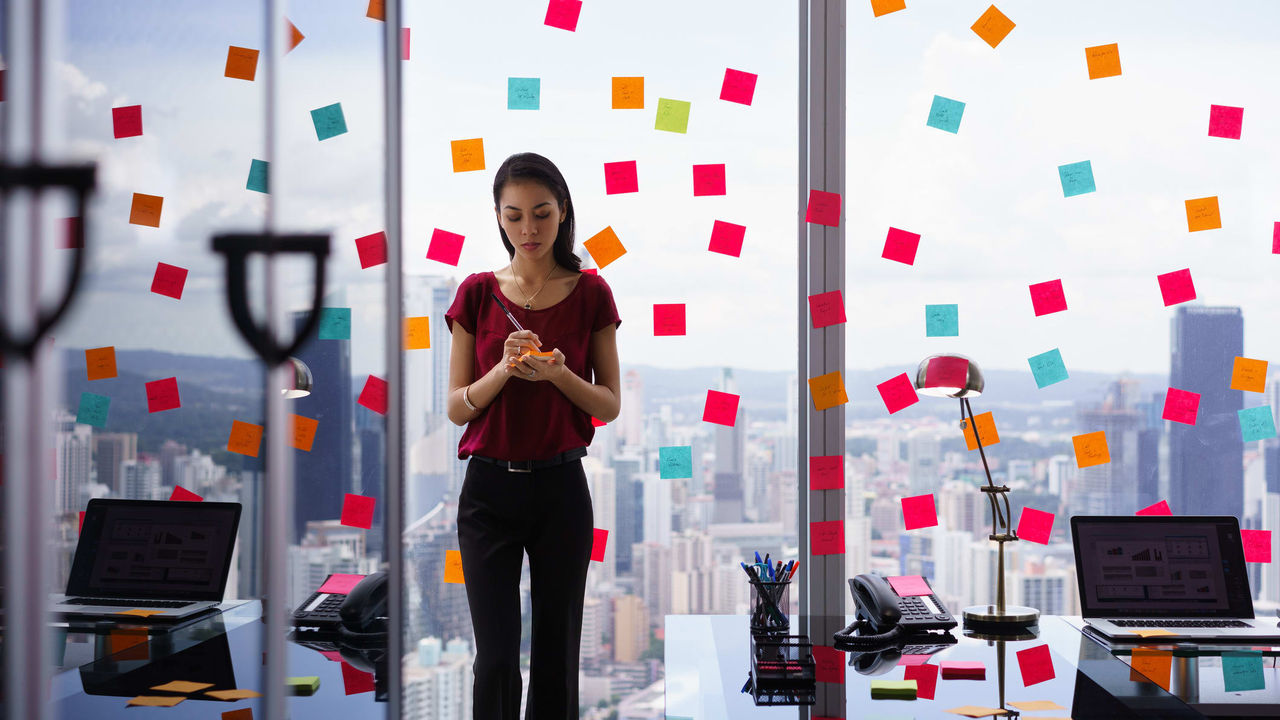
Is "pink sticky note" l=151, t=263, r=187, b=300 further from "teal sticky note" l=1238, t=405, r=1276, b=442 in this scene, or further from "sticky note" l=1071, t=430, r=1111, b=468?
"teal sticky note" l=1238, t=405, r=1276, b=442

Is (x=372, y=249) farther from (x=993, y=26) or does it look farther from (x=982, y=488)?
(x=993, y=26)

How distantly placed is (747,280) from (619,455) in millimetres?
565

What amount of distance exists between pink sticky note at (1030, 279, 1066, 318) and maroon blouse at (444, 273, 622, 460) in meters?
1.17

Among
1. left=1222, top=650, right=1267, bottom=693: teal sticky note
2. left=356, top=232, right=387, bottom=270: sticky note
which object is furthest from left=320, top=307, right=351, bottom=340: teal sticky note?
left=1222, top=650, right=1267, bottom=693: teal sticky note

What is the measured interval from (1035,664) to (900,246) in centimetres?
117

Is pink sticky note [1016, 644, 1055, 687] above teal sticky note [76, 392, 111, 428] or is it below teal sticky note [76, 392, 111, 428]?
below

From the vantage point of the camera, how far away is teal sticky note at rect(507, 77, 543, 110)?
2.41m

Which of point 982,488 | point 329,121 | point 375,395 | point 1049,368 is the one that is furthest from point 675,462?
point 329,121

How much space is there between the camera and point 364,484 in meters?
0.75

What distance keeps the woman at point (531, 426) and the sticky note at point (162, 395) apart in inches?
51.9

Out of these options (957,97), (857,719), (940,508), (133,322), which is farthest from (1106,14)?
(133,322)

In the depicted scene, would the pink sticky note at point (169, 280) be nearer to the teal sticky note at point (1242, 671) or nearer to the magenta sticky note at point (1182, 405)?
the teal sticky note at point (1242, 671)

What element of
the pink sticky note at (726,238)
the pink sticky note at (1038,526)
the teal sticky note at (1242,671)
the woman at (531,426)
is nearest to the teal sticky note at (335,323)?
the woman at (531,426)

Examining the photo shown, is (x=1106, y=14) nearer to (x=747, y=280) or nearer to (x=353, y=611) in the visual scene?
(x=747, y=280)
